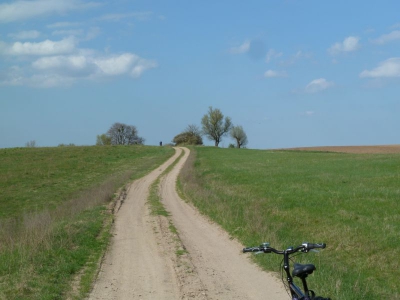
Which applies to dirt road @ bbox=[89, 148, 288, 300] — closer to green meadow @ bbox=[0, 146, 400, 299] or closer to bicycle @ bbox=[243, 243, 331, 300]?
green meadow @ bbox=[0, 146, 400, 299]

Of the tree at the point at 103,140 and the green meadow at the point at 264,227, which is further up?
the tree at the point at 103,140

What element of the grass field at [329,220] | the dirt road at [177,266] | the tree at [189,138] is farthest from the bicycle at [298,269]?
the tree at [189,138]

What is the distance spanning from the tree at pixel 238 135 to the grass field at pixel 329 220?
111m

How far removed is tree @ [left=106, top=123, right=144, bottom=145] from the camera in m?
141

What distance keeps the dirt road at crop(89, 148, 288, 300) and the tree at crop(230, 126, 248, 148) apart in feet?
412

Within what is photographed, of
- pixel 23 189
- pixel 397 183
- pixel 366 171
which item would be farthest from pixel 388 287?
pixel 23 189

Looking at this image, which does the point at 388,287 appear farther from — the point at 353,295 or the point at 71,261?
the point at 71,261

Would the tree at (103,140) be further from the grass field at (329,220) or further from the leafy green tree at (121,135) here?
the grass field at (329,220)

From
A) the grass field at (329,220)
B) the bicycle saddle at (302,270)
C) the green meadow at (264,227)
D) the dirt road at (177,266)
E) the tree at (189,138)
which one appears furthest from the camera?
the tree at (189,138)

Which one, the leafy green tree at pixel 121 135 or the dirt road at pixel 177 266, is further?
the leafy green tree at pixel 121 135

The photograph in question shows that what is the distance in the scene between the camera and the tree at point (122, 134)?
140750 millimetres

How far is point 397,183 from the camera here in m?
27.5

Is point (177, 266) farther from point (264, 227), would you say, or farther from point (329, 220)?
point (329, 220)

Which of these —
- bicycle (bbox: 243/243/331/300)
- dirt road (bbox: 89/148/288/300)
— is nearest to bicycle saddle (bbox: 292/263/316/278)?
bicycle (bbox: 243/243/331/300)
